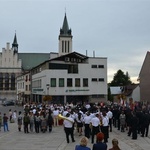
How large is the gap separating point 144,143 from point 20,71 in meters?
95.3

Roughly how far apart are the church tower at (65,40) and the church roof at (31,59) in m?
15.8

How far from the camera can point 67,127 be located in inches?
637

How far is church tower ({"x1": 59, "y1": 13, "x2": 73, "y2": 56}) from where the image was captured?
98750 mm

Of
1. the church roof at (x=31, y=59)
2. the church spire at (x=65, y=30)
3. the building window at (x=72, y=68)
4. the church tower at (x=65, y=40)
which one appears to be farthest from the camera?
the church roof at (x=31, y=59)

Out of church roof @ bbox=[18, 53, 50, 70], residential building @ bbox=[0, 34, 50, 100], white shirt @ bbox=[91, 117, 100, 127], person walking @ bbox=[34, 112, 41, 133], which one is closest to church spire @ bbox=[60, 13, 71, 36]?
church roof @ bbox=[18, 53, 50, 70]

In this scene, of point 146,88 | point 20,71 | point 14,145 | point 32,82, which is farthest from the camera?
point 20,71

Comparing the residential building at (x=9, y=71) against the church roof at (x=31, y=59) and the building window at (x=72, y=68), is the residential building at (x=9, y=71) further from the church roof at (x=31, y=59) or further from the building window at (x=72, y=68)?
the building window at (x=72, y=68)

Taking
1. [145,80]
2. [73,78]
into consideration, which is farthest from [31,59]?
[145,80]

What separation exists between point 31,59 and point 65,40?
64.8ft

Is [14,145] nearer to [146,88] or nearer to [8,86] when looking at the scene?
[146,88]

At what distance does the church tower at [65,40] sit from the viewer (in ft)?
324

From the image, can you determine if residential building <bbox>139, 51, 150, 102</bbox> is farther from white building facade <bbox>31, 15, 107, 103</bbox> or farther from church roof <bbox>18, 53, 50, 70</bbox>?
church roof <bbox>18, 53, 50, 70</bbox>

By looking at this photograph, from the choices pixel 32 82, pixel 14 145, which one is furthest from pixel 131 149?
pixel 32 82

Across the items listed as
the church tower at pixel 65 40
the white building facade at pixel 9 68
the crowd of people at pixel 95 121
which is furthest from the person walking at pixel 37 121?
the white building facade at pixel 9 68
